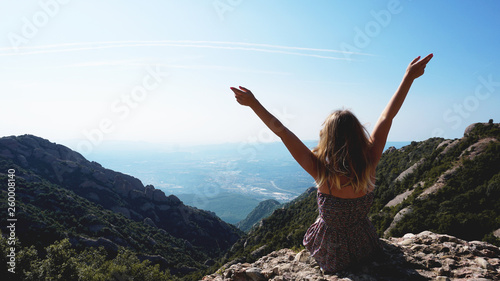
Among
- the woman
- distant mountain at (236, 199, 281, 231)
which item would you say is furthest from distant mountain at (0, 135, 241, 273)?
the woman

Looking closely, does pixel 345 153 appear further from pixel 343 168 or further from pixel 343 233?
pixel 343 233

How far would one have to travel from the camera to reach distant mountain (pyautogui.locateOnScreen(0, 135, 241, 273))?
1847 inches

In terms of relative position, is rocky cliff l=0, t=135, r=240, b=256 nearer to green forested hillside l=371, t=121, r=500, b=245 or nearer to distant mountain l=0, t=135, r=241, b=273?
distant mountain l=0, t=135, r=241, b=273

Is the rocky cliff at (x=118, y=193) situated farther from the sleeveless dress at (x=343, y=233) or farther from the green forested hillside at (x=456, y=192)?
the sleeveless dress at (x=343, y=233)

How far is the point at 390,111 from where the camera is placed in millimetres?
2691

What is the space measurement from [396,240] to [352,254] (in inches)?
79.9

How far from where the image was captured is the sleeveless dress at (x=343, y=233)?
9.37 ft

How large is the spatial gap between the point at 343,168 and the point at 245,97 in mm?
1249

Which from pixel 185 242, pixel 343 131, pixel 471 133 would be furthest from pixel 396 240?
pixel 185 242

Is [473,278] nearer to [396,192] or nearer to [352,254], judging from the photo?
[352,254]

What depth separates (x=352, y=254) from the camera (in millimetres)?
3088

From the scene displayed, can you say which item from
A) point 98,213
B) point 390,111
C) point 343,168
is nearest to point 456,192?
point 390,111

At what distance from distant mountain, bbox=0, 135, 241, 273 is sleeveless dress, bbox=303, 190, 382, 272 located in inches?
2059

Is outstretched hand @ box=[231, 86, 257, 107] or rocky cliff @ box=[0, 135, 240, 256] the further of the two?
→ rocky cliff @ box=[0, 135, 240, 256]
